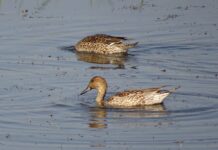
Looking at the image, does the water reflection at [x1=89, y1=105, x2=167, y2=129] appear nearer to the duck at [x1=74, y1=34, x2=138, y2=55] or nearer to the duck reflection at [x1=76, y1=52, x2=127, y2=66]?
the duck reflection at [x1=76, y1=52, x2=127, y2=66]

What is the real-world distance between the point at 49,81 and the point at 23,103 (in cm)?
171

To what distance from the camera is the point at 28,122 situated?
46.4 ft

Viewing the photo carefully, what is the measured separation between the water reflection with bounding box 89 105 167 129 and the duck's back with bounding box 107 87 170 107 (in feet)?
0.46

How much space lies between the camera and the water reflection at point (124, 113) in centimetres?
1453

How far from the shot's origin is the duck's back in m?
15.6

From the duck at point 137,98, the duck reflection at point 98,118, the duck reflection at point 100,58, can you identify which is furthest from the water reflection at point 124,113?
the duck reflection at point 100,58

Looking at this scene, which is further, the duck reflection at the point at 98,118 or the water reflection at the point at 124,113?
the water reflection at the point at 124,113

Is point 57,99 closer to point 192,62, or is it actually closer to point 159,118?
point 159,118

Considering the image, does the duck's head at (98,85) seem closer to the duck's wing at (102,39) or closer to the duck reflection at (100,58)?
the duck reflection at (100,58)

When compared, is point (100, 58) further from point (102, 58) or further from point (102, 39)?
point (102, 39)

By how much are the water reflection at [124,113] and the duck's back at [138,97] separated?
0.14 meters

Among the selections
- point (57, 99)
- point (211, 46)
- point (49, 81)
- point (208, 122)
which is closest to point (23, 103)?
point (57, 99)

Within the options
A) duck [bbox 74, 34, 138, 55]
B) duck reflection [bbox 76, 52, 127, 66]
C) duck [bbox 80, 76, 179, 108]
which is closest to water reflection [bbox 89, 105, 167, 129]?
duck [bbox 80, 76, 179, 108]

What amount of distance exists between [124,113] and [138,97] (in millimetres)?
614
